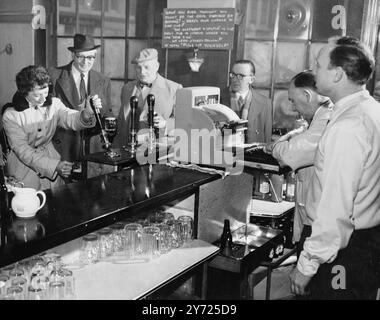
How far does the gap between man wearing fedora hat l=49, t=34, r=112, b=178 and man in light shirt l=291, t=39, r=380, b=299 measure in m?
2.99

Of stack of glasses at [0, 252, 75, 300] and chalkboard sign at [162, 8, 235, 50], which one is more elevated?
chalkboard sign at [162, 8, 235, 50]

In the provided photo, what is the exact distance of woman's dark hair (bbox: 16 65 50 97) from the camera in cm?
346

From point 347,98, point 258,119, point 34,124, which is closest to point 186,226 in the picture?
point 347,98

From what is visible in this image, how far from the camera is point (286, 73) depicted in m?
5.14

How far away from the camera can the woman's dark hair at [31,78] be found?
3463 millimetres

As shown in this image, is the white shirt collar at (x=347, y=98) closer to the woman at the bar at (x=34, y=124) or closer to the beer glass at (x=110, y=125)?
the beer glass at (x=110, y=125)

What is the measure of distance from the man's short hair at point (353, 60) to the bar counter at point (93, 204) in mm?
1009

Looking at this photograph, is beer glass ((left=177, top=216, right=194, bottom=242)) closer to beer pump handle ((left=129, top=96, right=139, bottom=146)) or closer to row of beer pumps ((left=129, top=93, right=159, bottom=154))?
row of beer pumps ((left=129, top=93, right=159, bottom=154))

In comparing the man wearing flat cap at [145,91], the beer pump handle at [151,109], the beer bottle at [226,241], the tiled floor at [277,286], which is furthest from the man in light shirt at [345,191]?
the man wearing flat cap at [145,91]

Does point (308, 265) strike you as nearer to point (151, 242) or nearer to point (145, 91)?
point (151, 242)

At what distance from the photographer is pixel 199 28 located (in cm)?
561

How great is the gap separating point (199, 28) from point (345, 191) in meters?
4.03

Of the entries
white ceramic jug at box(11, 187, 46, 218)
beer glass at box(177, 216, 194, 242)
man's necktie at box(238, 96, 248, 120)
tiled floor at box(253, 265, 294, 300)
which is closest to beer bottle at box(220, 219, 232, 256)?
beer glass at box(177, 216, 194, 242)
